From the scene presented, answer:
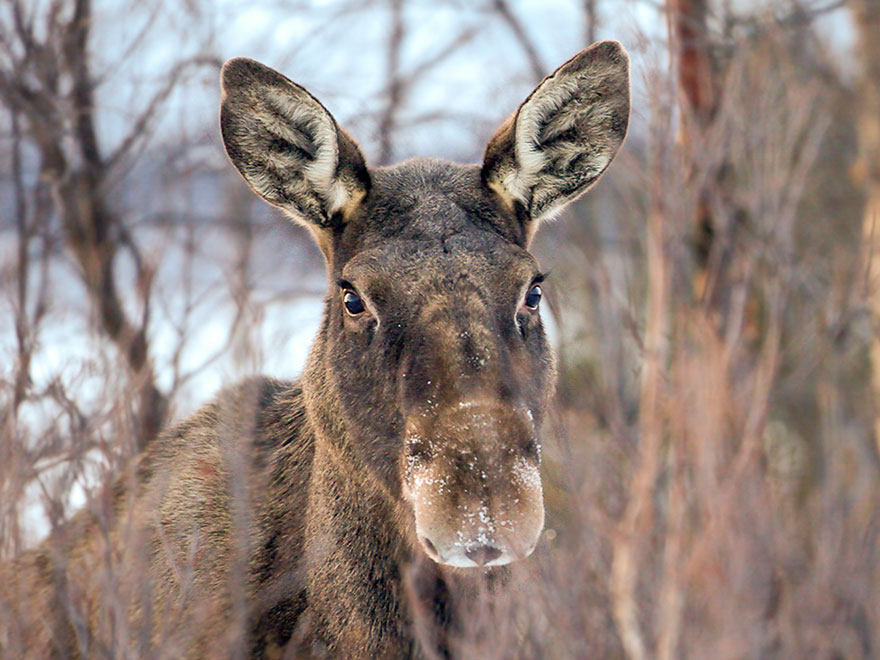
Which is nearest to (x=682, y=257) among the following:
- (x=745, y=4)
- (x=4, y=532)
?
(x=4, y=532)

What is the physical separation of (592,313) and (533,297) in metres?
4.99

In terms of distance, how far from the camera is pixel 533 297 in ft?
13.3

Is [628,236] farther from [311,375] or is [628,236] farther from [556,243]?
[311,375]

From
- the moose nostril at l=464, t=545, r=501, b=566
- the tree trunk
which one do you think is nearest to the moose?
the moose nostril at l=464, t=545, r=501, b=566

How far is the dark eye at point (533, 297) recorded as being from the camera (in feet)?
13.2

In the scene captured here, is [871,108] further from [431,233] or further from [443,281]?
[443,281]

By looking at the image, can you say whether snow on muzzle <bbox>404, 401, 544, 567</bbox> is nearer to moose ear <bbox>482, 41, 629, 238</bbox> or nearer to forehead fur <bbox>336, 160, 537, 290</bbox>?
forehead fur <bbox>336, 160, 537, 290</bbox>

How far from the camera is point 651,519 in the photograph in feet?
14.5

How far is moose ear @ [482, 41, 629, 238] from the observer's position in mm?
4379

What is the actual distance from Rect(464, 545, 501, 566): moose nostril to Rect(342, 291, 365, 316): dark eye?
1206 mm

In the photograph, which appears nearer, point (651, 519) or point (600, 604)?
point (600, 604)

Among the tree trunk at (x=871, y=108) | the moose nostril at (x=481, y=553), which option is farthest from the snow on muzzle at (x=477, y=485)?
the tree trunk at (x=871, y=108)

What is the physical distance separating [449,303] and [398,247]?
0.40 metres

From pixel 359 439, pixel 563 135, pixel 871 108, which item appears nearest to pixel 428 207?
pixel 563 135
